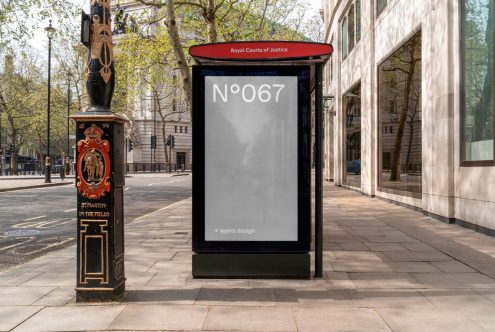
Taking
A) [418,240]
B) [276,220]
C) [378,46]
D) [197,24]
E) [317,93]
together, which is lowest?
[418,240]

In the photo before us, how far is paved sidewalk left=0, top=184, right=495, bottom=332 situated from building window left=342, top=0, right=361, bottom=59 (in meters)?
16.3

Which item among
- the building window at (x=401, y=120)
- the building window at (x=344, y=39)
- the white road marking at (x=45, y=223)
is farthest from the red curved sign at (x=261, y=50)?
the building window at (x=344, y=39)

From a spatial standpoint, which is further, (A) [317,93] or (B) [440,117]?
(B) [440,117]

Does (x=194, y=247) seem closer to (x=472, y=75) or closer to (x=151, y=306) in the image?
(x=151, y=306)

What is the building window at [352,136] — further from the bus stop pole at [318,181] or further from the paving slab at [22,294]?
the paving slab at [22,294]

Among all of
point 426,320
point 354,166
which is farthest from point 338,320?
point 354,166

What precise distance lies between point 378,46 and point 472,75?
8.17 meters

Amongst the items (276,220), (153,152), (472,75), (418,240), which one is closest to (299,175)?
(276,220)

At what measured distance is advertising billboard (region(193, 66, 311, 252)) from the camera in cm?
555

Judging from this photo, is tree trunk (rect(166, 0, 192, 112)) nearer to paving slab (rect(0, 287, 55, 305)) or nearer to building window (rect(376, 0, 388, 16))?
paving slab (rect(0, 287, 55, 305))

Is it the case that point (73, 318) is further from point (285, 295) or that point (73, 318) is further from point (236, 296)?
point (285, 295)

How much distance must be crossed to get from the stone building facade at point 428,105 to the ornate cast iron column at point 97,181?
711 centimetres

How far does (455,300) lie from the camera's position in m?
4.87

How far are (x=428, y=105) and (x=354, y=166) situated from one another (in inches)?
456
